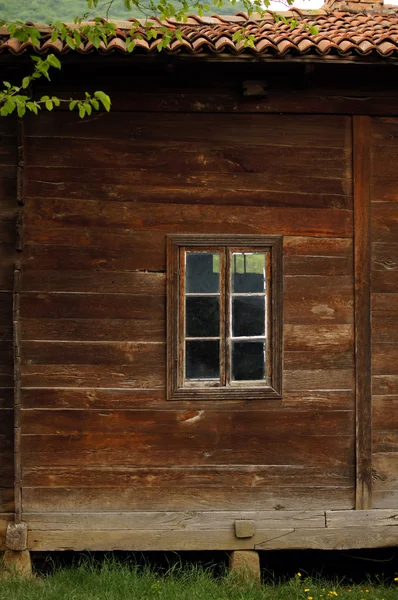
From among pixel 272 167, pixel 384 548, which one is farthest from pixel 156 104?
pixel 384 548

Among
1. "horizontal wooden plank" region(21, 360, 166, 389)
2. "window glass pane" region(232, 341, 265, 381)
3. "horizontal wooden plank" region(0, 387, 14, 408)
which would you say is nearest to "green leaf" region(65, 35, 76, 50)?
"horizontal wooden plank" region(21, 360, 166, 389)

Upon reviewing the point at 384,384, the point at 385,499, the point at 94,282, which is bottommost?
the point at 385,499

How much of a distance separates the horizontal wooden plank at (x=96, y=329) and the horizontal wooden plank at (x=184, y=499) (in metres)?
1.23

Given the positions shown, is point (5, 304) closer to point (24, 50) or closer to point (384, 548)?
point (24, 50)

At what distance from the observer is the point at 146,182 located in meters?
6.16

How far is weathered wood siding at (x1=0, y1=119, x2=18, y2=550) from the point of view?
20.2 ft

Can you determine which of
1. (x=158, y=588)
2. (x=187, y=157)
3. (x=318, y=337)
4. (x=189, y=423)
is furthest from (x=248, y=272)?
(x=158, y=588)

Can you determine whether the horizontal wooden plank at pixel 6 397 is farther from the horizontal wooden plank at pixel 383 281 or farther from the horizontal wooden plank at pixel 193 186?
the horizontal wooden plank at pixel 383 281

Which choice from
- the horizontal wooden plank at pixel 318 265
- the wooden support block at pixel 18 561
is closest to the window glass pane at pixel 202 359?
the horizontal wooden plank at pixel 318 265

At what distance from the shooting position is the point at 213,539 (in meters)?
6.21

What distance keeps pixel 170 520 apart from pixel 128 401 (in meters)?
1.04

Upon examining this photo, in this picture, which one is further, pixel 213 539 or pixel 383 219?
pixel 383 219

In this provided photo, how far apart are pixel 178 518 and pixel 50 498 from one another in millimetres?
1055

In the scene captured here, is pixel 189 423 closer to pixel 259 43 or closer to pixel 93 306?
pixel 93 306
